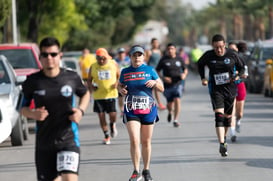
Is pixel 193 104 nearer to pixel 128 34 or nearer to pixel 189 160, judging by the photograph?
pixel 189 160

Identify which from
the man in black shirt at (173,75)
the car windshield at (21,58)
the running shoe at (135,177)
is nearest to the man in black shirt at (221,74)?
the running shoe at (135,177)

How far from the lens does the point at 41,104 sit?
7406 mm

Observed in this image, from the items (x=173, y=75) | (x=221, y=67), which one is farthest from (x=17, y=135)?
(x=173, y=75)

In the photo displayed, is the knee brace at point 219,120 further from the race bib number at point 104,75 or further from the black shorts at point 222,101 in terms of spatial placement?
the race bib number at point 104,75

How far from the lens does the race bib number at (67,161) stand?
23.6ft

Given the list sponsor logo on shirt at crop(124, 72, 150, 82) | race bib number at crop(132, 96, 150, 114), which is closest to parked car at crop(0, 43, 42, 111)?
sponsor logo on shirt at crop(124, 72, 150, 82)

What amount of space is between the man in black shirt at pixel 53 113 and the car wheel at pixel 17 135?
7.33 metres

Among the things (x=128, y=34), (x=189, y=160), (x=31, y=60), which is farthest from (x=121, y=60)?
(x=128, y=34)

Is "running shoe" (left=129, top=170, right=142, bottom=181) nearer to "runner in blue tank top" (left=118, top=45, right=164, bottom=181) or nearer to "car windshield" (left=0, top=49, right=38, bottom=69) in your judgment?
"runner in blue tank top" (left=118, top=45, right=164, bottom=181)

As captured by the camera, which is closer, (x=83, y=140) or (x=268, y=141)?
(x=268, y=141)

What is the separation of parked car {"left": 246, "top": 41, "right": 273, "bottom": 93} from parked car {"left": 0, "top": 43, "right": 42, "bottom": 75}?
9.95 metres

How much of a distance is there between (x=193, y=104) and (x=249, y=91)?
509 cm

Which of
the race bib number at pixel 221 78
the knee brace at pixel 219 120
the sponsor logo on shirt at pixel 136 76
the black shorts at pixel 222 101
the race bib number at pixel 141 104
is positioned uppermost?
the sponsor logo on shirt at pixel 136 76

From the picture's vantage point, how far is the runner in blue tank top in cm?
1025
